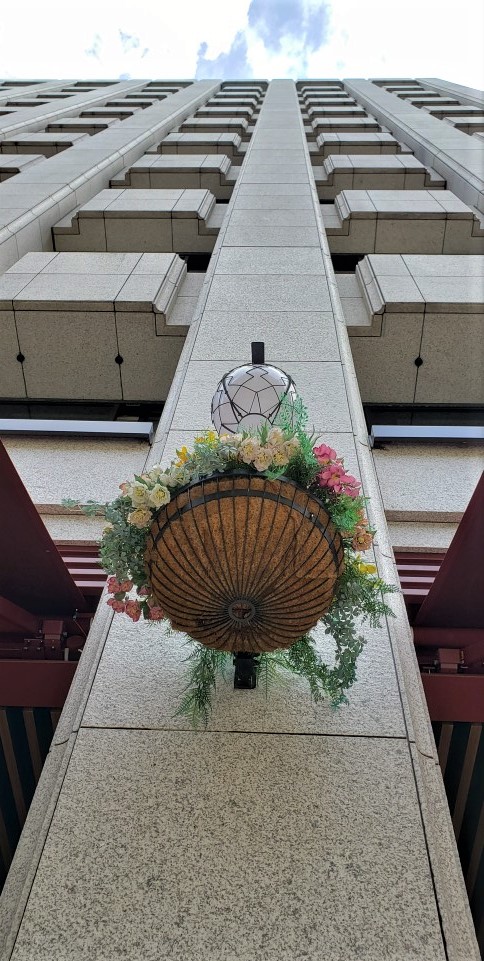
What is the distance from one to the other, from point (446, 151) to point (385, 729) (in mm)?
17865

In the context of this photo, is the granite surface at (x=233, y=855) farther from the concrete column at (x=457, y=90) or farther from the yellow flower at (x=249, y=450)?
the concrete column at (x=457, y=90)

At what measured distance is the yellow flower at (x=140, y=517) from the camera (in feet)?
9.78

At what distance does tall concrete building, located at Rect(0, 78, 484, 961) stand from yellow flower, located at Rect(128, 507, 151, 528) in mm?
1232

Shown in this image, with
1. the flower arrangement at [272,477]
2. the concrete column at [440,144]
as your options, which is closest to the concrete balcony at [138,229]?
the concrete column at [440,144]

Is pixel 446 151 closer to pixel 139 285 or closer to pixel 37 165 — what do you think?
pixel 37 165

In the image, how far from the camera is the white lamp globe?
4.70 m

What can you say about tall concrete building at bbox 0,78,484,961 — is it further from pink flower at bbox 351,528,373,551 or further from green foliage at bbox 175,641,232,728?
pink flower at bbox 351,528,373,551

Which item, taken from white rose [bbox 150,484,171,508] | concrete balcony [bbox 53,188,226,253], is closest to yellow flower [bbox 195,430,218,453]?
white rose [bbox 150,484,171,508]

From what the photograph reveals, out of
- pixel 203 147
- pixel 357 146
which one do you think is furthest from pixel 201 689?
pixel 357 146

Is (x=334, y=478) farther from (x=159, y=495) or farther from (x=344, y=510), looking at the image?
(x=159, y=495)

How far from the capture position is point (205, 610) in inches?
120

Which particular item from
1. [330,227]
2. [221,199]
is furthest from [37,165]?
[330,227]

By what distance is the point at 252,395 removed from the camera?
4.70 meters

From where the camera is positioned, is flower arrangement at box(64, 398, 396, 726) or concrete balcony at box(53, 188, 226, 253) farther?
concrete balcony at box(53, 188, 226, 253)
